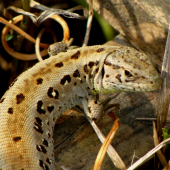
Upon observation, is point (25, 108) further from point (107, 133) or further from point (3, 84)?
point (3, 84)

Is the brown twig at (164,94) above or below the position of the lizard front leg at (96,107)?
above

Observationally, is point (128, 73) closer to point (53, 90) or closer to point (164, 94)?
point (164, 94)

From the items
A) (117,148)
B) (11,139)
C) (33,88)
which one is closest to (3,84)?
(33,88)

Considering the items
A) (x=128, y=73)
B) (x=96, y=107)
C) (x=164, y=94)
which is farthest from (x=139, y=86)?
→ (x=96, y=107)

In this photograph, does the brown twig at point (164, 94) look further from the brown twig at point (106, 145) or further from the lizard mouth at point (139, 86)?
the brown twig at point (106, 145)

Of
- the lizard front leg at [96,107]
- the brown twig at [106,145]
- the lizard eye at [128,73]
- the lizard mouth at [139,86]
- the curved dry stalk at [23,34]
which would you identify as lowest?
the brown twig at [106,145]

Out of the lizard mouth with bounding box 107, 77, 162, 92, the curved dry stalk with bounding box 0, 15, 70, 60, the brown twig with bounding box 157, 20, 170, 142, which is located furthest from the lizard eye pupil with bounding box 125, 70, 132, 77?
the curved dry stalk with bounding box 0, 15, 70, 60

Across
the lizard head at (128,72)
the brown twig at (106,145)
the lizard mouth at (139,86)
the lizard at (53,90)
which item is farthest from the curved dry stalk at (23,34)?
the brown twig at (106,145)
